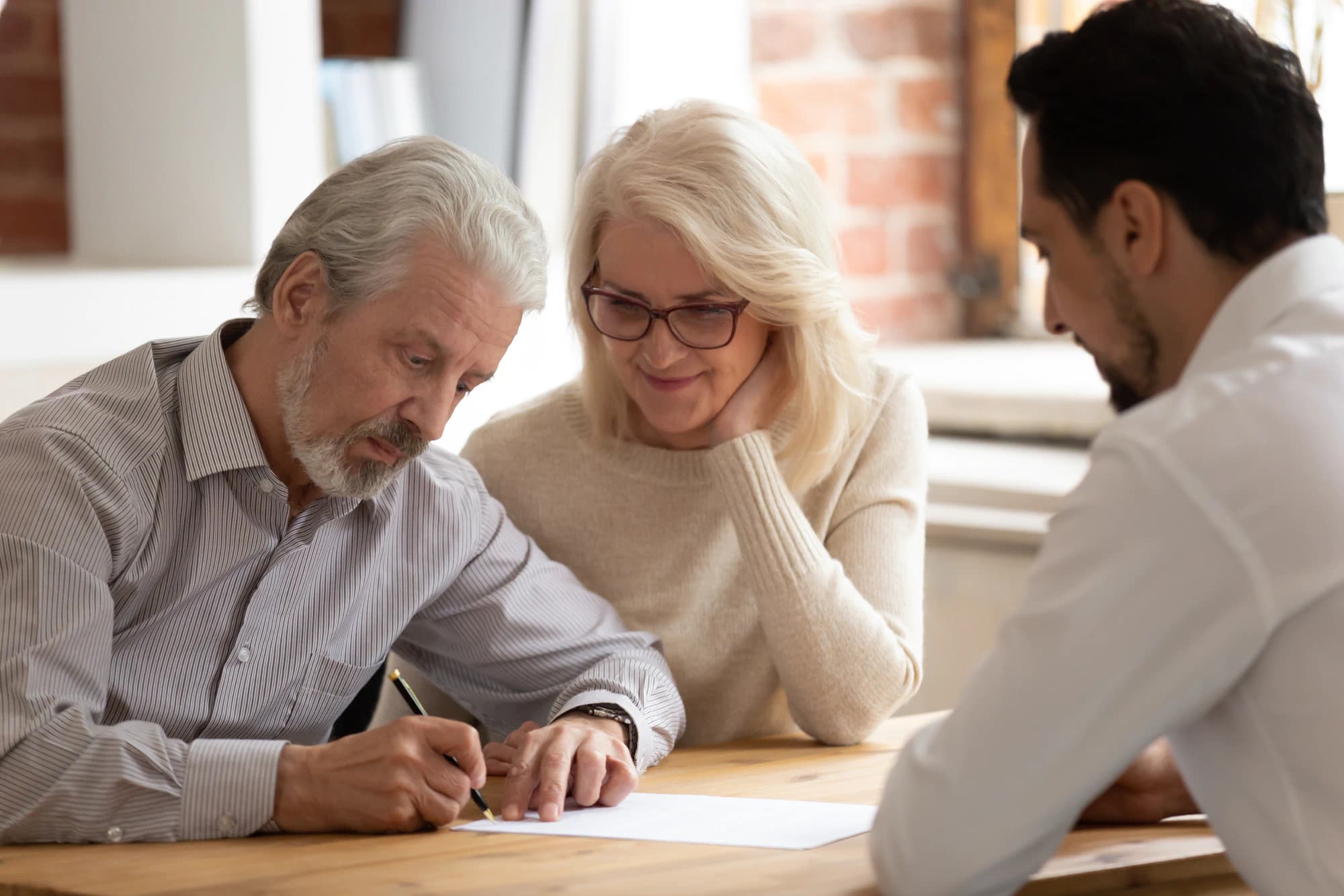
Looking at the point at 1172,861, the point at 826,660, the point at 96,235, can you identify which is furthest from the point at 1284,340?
the point at 96,235

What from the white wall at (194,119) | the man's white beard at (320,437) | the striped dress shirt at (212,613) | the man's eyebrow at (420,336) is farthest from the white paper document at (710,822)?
the white wall at (194,119)

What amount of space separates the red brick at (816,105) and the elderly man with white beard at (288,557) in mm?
1855

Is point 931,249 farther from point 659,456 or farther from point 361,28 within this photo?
point 659,456

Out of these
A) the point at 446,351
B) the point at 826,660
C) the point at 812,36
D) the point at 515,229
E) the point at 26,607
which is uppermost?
the point at 812,36

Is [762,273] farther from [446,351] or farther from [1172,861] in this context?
[1172,861]

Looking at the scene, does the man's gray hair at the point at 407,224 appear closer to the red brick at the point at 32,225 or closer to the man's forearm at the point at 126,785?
the man's forearm at the point at 126,785

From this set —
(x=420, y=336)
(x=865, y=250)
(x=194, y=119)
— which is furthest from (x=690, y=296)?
(x=865, y=250)

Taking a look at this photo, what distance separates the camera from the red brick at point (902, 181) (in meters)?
3.81

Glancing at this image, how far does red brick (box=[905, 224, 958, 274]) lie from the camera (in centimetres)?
395

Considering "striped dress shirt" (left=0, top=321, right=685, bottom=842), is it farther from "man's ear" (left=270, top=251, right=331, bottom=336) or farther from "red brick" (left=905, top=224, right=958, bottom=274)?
"red brick" (left=905, top=224, right=958, bottom=274)

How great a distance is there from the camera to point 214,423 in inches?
73.3

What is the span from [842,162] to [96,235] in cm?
167

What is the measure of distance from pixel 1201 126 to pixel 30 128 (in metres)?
2.74

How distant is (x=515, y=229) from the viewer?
1.93 metres
